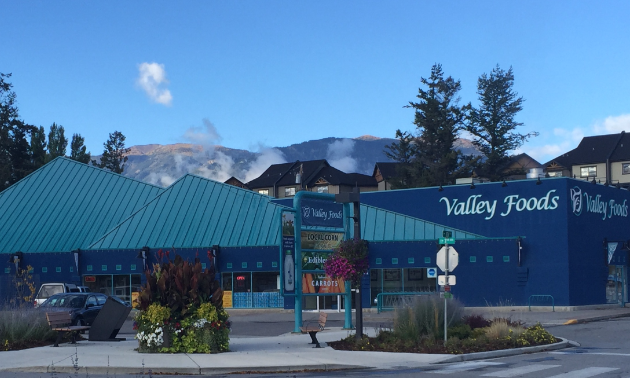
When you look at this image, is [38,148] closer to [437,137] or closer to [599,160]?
[437,137]

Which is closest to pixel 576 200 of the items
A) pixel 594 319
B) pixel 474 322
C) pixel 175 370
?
pixel 594 319

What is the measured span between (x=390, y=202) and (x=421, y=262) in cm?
519

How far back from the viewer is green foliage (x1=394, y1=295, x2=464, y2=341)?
1872cm

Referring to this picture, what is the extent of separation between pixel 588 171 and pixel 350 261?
77.0m

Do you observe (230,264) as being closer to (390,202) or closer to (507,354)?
(390,202)

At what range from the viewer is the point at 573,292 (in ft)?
115

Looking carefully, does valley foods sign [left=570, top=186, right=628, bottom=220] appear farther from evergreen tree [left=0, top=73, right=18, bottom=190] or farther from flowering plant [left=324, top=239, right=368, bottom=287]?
evergreen tree [left=0, top=73, right=18, bottom=190]

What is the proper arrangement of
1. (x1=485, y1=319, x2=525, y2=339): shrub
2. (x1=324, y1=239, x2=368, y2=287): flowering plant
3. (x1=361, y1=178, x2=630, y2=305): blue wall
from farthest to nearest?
(x1=361, y1=178, x2=630, y2=305): blue wall
(x1=324, y1=239, x2=368, y2=287): flowering plant
(x1=485, y1=319, x2=525, y2=339): shrub

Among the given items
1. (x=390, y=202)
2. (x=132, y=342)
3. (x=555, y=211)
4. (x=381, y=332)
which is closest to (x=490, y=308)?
(x=555, y=211)

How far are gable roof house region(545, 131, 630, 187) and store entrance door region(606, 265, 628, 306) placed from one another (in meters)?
45.9

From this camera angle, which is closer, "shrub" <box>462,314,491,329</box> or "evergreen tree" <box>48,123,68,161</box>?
"shrub" <box>462,314,491,329</box>

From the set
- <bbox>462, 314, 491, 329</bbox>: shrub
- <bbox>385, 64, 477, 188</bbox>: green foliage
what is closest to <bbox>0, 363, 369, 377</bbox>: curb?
<bbox>462, 314, 491, 329</bbox>: shrub

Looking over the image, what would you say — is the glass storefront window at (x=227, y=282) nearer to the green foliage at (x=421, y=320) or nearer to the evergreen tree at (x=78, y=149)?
the green foliage at (x=421, y=320)

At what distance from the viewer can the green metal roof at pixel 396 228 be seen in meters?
37.4
